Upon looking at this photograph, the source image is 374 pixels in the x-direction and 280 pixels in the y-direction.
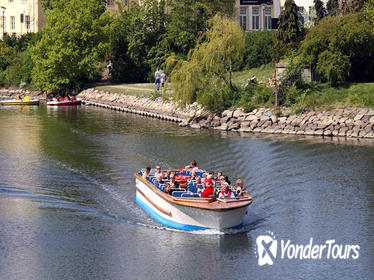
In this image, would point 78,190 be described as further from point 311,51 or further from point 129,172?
point 311,51

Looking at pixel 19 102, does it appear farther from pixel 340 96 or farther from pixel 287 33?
pixel 340 96

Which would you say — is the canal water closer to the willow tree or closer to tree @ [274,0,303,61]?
the willow tree

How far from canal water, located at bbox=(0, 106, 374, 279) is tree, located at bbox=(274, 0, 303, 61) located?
52.9 ft

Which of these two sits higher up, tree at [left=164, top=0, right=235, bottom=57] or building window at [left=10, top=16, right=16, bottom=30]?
building window at [left=10, top=16, right=16, bottom=30]

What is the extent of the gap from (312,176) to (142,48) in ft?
162

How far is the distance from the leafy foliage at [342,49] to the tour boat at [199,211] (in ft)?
96.3

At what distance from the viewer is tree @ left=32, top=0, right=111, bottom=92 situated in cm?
8156

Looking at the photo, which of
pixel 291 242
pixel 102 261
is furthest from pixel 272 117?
pixel 102 261

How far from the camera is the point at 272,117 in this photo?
54.1m

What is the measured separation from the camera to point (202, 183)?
30.2 m

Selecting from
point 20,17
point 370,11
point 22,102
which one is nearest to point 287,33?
point 370,11

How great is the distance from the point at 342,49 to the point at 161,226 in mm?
32097

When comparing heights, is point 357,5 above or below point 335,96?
above

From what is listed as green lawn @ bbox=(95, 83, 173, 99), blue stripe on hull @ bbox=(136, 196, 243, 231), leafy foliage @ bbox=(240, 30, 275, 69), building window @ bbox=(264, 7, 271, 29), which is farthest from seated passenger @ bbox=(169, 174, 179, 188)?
building window @ bbox=(264, 7, 271, 29)
